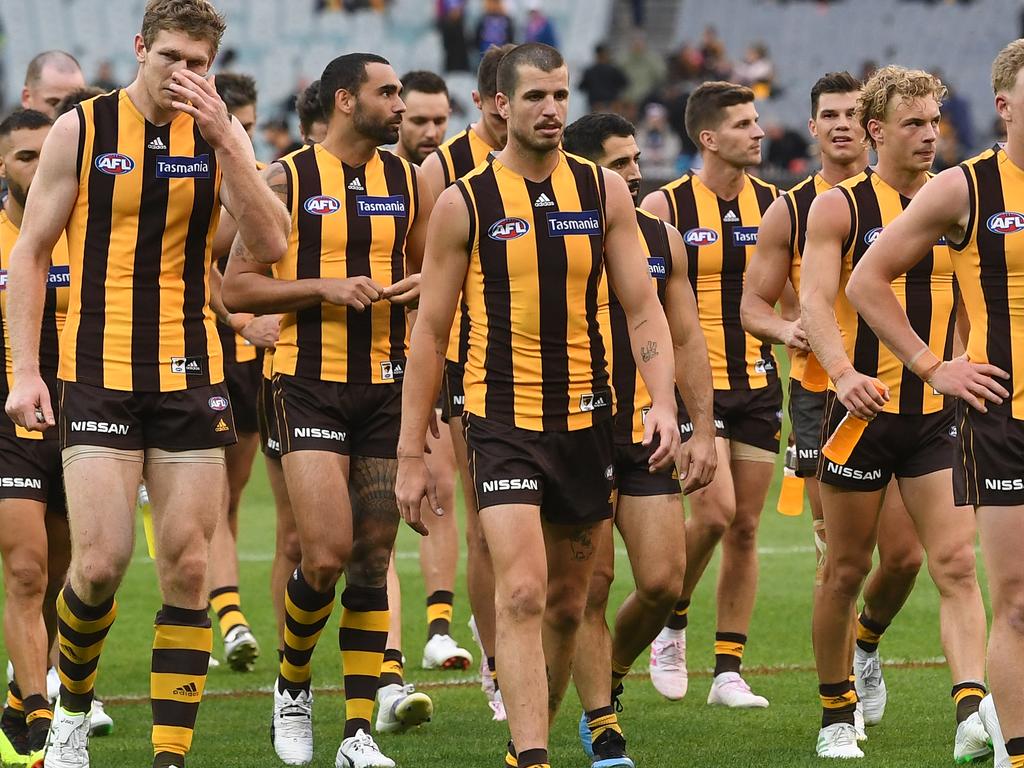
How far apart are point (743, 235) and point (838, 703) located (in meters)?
2.66

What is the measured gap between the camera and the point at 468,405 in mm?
6133

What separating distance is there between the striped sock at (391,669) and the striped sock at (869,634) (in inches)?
79.7

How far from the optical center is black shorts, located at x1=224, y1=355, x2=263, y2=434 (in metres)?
9.66

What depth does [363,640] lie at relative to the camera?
688 centimetres

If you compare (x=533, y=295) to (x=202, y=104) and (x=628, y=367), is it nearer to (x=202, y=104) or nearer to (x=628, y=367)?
(x=628, y=367)

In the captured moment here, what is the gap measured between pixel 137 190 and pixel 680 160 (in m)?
21.4

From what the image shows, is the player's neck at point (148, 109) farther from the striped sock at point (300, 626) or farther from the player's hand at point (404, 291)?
the striped sock at point (300, 626)

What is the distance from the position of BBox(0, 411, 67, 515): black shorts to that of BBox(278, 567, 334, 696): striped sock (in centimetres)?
109

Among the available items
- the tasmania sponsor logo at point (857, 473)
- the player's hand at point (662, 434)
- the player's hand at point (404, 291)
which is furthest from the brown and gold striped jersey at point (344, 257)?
the tasmania sponsor logo at point (857, 473)

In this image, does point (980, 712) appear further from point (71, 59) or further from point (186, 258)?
point (71, 59)

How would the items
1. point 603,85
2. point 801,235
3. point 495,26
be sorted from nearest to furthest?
point 801,235
point 603,85
point 495,26

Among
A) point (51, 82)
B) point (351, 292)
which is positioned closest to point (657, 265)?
point (351, 292)

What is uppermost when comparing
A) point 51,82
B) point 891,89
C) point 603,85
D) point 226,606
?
point 603,85

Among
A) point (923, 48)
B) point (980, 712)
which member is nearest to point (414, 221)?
point (980, 712)
